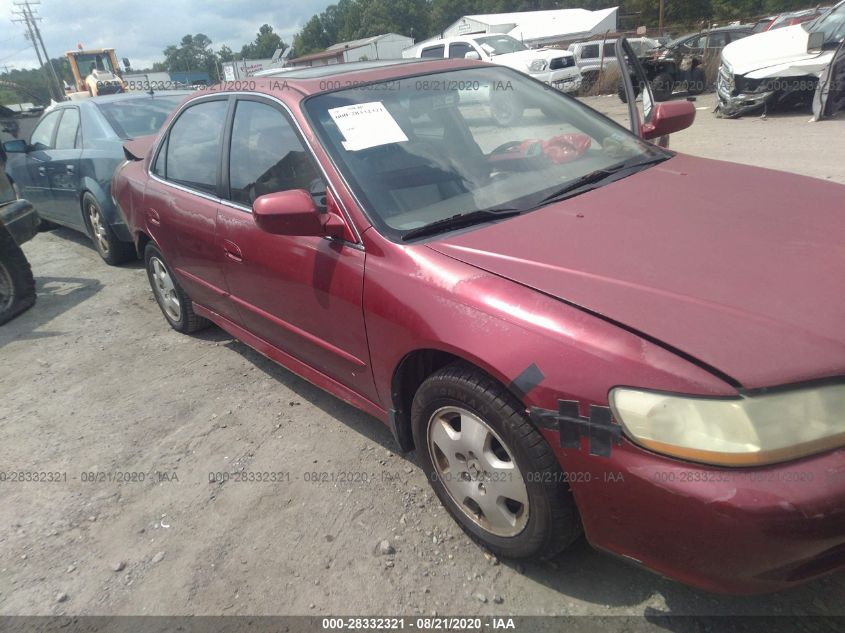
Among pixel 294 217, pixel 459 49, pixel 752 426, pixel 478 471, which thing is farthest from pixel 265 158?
pixel 459 49

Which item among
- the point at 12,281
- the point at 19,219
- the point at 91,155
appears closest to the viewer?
the point at 12,281

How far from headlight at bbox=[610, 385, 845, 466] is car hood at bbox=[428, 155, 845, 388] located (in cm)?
5

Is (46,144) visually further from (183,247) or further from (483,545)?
(483,545)

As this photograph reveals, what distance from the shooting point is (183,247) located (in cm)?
348

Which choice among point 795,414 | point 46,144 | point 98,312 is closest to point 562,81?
point 46,144

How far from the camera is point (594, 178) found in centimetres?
255

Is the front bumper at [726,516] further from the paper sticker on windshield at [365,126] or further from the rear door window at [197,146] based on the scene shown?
the rear door window at [197,146]

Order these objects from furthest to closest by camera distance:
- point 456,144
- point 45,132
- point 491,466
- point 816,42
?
point 816,42 < point 45,132 < point 456,144 < point 491,466

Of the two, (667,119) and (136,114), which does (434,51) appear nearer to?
(136,114)

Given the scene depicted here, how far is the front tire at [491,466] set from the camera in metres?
1.76

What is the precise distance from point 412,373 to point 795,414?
4.05ft

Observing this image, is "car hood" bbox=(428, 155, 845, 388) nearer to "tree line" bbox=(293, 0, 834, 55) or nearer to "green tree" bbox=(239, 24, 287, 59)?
"tree line" bbox=(293, 0, 834, 55)

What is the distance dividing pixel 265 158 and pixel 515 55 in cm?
1448

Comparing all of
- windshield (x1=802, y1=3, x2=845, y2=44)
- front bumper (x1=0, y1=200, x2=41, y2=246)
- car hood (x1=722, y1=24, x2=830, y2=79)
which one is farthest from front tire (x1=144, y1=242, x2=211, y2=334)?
windshield (x1=802, y1=3, x2=845, y2=44)
